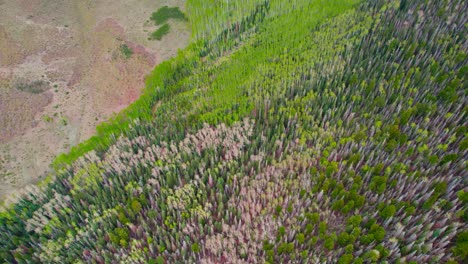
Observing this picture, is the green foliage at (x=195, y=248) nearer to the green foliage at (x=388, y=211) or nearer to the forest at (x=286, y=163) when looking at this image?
the forest at (x=286, y=163)

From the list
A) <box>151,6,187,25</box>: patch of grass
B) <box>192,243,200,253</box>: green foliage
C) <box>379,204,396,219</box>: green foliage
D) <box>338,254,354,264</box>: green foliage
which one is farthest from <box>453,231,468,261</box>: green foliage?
<box>151,6,187,25</box>: patch of grass

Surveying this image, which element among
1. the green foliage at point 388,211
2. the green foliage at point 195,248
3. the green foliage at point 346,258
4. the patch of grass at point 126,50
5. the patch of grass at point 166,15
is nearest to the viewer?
the green foliage at point 346,258

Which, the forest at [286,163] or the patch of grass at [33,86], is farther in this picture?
the patch of grass at [33,86]

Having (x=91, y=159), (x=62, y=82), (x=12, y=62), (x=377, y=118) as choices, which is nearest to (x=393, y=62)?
(x=377, y=118)

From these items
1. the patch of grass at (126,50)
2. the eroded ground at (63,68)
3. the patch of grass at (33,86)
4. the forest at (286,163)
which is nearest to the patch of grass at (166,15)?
the eroded ground at (63,68)

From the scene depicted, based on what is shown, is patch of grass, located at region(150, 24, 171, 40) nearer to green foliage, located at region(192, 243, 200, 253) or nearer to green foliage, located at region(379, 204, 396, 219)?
green foliage, located at region(192, 243, 200, 253)

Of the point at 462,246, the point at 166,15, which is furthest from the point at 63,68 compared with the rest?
the point at 462,246
